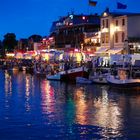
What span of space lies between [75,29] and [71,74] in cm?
5030

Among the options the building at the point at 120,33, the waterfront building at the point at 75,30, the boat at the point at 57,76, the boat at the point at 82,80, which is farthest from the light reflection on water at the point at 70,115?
the waterfront building at the point at 75,30

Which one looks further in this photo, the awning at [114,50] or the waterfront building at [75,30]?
the waterfront building at [75,30]

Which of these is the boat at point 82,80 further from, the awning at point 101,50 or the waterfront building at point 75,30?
the waterfront building at point 75,30

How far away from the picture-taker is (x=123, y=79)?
7169 centimetres

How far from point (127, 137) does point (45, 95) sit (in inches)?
1185

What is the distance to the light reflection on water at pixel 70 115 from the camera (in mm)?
35750

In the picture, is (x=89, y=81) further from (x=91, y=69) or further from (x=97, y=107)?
(x=97, y=107)

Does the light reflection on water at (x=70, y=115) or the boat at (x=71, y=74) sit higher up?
the boat at (x=71, y=74)

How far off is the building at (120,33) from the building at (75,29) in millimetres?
15841

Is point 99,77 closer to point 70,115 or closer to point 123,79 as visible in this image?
point 123,79

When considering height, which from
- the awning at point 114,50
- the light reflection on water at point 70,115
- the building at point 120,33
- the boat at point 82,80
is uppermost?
the building at point 120,33

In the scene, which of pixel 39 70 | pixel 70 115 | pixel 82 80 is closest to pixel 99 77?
pixel 82 80

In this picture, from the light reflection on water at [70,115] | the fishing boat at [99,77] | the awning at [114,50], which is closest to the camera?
the light reflection on water at [70,115]

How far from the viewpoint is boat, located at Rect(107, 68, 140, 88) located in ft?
230
